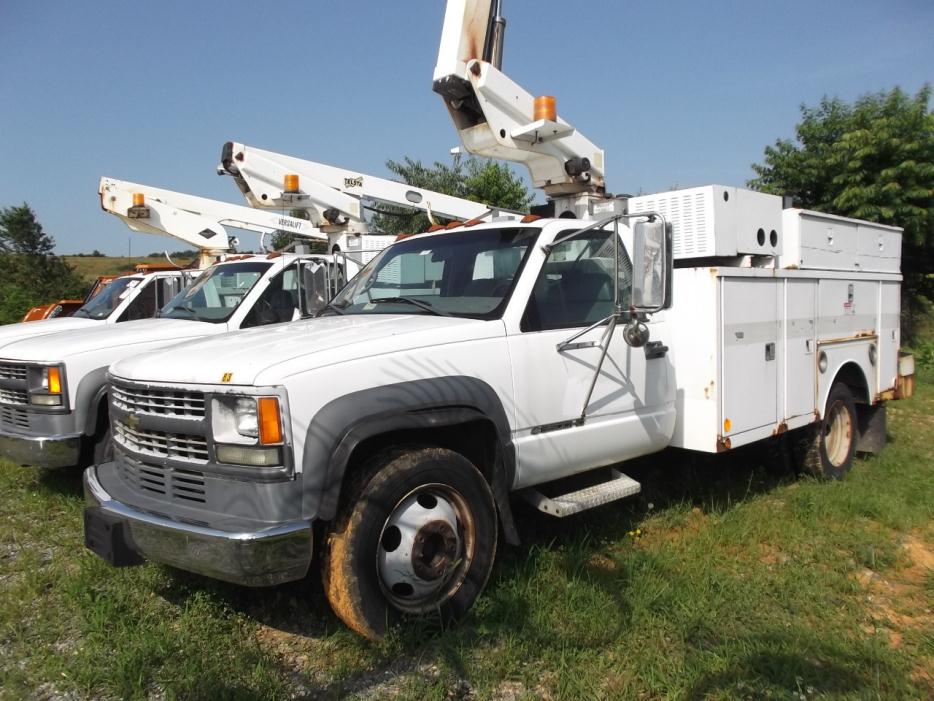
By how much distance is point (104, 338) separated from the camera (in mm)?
5805

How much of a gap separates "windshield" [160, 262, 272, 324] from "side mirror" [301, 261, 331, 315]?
1793mm

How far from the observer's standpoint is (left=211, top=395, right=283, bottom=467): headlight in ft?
9.55

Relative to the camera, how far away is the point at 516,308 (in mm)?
3826

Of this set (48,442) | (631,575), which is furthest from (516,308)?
(48,442)

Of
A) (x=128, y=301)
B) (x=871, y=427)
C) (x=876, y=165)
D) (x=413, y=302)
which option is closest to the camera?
(x=413, y=302)

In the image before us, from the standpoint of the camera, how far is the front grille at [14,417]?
17.7ft

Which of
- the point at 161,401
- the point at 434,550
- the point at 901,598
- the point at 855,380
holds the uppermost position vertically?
the point at 161,401

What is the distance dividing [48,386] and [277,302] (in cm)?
232

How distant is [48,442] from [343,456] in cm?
330

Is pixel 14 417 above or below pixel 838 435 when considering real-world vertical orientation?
above

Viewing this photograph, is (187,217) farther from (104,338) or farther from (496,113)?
(496,113)

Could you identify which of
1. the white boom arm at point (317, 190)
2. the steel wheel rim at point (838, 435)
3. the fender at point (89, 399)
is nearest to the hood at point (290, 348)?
the fender at point (89, 399)

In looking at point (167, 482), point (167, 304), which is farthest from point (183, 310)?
point (167, 482)

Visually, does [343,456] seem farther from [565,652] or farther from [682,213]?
[682,213]
